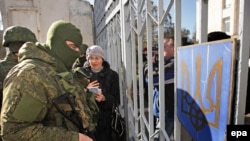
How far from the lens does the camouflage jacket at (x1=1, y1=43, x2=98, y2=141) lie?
986mm

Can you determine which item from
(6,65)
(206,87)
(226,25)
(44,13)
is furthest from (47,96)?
(44,13)

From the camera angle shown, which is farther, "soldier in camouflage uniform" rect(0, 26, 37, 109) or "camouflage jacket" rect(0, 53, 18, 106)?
"soldier in camouflage uniform" rect(0, 26, 37, 109)

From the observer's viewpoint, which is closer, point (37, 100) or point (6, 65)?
point (37, 100)

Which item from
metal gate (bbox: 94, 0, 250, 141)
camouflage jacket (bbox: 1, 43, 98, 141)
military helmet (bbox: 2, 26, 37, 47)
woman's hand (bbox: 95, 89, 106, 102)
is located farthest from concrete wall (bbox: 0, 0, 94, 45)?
camouflage jacket (bbox: 1, 43, 98, 141)

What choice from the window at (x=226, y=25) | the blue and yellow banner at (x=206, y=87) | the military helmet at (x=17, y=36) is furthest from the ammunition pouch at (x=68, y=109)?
the military helmet at (x=17, y=36)

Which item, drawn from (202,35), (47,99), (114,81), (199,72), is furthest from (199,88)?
(114,81)

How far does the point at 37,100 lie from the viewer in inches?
39.6

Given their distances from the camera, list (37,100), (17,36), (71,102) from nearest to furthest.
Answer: (37,100) → (71,102) → (17,36)

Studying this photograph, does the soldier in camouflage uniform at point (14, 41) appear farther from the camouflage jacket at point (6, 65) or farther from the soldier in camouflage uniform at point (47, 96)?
the soldier in camouflage uniform at point (47, 96)

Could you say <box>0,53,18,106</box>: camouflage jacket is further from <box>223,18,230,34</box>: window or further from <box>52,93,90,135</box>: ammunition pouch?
<box>223,18,230,34</box>: window

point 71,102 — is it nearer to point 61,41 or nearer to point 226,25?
point 61,41

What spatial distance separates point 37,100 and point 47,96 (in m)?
0.07

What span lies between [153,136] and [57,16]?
8.98 m

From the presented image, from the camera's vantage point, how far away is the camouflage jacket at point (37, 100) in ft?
3.23
